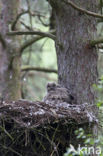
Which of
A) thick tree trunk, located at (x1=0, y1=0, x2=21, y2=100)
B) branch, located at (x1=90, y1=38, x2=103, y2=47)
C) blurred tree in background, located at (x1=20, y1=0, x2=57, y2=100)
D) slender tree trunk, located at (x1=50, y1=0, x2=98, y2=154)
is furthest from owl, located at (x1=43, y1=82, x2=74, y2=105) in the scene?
blurred tree in background, located at (x1=20, y1=0, x2=57, y2=100)

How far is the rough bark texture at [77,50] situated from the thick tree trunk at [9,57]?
2.15 m

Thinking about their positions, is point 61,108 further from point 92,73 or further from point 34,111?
point 92,73

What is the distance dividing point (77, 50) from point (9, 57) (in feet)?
9.10

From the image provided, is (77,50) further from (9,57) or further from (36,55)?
(36,55)

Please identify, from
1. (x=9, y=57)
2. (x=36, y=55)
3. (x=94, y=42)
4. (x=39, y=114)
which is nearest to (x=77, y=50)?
(x=94, y=42)

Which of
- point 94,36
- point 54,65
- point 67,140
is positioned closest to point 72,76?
point 94,36

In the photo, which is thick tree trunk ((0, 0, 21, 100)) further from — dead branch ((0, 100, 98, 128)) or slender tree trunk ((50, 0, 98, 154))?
dead branch ((0, 100, 98, 128))

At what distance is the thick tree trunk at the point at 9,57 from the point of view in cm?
683

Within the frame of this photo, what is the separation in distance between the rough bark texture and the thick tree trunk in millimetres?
2155

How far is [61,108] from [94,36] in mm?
1347

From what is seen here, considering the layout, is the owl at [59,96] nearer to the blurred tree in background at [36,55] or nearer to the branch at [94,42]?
the branch at [94,42]

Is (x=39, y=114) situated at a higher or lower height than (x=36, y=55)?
higher

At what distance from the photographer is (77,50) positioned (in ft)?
15.0

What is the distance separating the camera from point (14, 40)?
712cm
